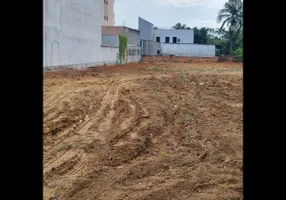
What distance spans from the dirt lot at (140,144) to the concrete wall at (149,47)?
1051 inches

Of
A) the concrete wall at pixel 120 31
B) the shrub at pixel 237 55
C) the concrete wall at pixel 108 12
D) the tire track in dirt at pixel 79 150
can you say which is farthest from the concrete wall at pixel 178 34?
the tire track in dirt at pixel 79 150

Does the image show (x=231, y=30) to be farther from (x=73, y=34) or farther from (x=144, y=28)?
(x=73, y=34)

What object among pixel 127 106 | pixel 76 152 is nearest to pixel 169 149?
pixel 76 152

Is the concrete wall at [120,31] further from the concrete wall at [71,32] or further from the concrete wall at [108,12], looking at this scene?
the concrete wall at [108,12]

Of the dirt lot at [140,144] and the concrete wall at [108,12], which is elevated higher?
the concrete wall at [108,12]

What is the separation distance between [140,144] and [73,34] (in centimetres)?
1531

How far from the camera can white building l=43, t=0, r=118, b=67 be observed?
17828 millimetres

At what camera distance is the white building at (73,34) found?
17828 millimetres

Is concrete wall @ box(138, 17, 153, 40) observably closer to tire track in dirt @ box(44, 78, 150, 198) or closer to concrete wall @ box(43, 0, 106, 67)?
concrete wall @ box(43, 0, 106, 67)

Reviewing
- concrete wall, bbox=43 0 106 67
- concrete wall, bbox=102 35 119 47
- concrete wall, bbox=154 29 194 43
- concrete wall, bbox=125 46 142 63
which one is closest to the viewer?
concrete wall, bbox=43 0 106 67

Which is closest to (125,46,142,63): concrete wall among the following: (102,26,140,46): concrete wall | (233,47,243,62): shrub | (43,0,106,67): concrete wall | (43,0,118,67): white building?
(102,26,140,46): concrete wall

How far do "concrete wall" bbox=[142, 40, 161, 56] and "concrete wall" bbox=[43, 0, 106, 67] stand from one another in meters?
13.7
